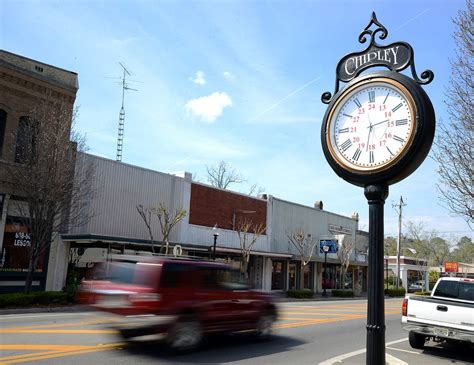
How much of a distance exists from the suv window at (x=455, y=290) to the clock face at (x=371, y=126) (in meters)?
9.31

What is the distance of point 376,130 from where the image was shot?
174 inches

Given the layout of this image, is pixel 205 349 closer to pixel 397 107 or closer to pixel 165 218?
pixel 397 107

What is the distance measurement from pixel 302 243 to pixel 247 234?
20.6ft

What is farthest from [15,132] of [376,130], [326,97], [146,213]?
[376,130]

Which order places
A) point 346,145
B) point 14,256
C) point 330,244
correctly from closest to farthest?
point 346,145 < point 14,256 < point 330,244

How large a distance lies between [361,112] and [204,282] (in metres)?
6.36

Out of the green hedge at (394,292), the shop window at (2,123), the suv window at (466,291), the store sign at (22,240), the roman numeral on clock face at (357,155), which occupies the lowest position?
the green hedge at (394,292)

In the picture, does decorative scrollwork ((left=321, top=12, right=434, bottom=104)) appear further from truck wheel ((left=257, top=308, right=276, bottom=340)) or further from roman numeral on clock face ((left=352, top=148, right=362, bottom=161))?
truck wheel ((left=257, top=308, right=276, bottom=340))

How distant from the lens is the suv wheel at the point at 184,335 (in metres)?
9.03

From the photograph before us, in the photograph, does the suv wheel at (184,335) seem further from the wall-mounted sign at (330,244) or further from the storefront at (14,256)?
the wall-mounted sign at (330,244)

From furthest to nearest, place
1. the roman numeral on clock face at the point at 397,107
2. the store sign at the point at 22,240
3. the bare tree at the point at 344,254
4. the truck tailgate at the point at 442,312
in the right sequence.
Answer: the bare tree at the point at 344,254 → the store sign at the point at 22,240 → the truck tailgate at the point at 442,312 → the roman numeral on clock face at the point at 397,107

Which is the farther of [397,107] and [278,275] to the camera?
[278,275]

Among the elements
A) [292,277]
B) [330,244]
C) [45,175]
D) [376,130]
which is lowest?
[292,277]

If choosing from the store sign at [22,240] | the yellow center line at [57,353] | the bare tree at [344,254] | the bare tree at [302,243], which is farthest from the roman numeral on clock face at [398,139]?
the bare tree at [344,254]
